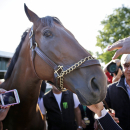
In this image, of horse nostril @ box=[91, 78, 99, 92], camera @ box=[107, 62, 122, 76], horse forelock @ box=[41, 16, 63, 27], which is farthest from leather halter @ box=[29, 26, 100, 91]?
camera @ box=[107, 62, 122, 76]

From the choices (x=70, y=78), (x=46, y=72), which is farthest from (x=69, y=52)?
(x=46, y=72)

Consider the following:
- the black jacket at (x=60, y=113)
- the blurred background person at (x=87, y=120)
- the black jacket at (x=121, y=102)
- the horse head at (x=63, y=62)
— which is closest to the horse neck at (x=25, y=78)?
the horse head at (x=63, y=62)

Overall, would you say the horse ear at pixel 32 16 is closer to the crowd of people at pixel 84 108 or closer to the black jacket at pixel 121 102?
the crowd of people at pixel 84 108

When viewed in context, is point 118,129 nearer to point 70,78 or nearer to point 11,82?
point 70,78

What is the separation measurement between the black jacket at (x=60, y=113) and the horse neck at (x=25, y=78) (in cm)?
128

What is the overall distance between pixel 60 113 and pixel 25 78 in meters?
1.68

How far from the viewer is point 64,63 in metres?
1.62

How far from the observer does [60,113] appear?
3268 mm

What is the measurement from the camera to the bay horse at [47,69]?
1433 mm

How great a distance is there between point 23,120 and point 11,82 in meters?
0.72

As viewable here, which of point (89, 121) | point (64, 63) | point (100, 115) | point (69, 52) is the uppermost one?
point (69, 52)

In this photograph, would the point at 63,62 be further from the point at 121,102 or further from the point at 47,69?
the point at 121,102

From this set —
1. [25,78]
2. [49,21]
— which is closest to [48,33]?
[49,21]

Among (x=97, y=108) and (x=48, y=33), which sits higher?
(x=48, y=33)
